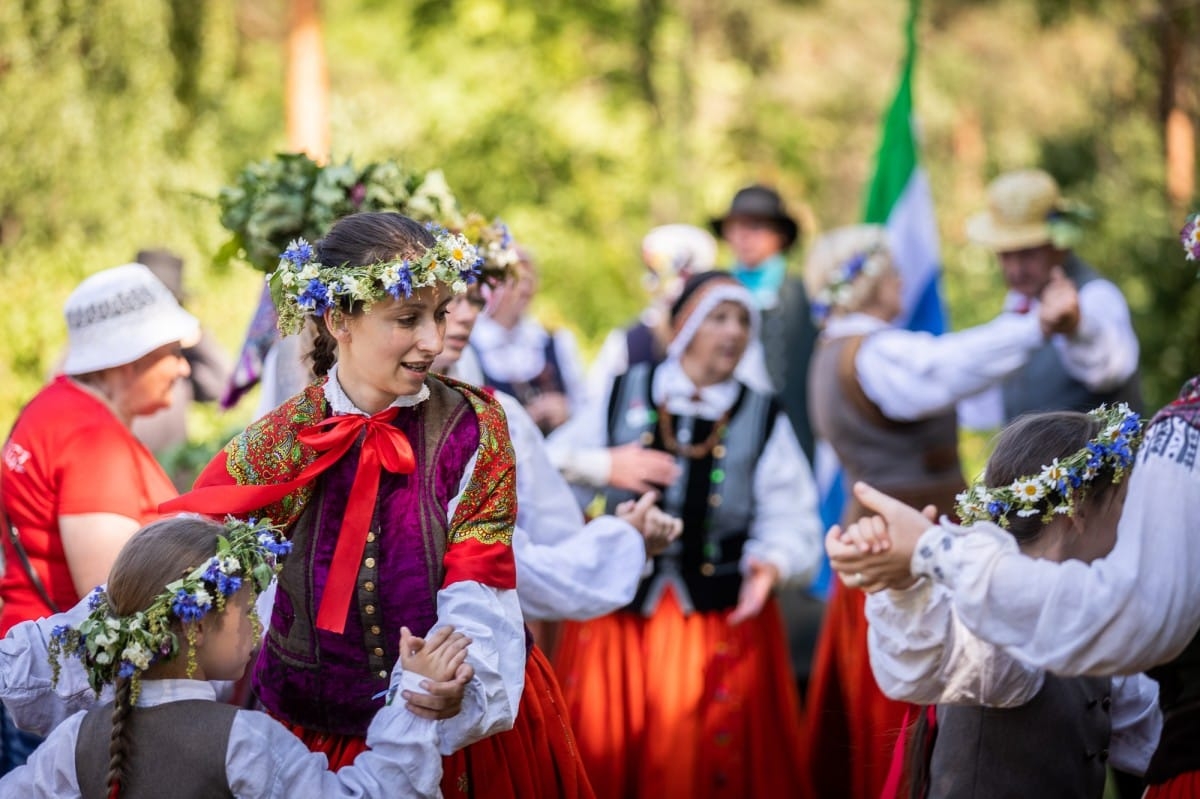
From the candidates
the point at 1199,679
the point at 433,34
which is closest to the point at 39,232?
the point at 433,34

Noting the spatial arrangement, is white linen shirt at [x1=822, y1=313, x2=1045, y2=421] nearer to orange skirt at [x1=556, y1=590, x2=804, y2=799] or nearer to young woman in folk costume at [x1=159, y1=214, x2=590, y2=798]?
orange skirt at [x1=556, y1=590, x2=804, y2=799]

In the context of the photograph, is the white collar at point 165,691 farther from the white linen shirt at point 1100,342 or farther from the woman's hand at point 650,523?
the white linen shirt at point 1100,342

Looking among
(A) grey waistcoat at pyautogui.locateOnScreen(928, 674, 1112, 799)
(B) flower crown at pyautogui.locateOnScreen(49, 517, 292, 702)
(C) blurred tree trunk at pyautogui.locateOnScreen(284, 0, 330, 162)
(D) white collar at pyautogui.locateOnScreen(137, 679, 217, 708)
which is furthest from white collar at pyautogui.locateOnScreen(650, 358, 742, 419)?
(C) blurred tree trunk at pyautogui.locateOnScreen(284, 0, 330, 162)

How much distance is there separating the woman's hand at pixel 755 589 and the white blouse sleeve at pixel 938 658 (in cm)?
197

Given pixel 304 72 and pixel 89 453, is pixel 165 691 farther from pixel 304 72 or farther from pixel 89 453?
pixel 304 72

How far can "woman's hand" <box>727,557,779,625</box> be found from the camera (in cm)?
485

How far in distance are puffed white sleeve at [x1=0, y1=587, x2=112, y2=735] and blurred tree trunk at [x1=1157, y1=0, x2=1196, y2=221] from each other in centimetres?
887

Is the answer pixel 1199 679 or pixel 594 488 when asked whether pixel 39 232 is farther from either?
pixel 1199 679

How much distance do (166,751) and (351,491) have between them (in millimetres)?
645

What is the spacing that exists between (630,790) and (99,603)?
249 centimetres

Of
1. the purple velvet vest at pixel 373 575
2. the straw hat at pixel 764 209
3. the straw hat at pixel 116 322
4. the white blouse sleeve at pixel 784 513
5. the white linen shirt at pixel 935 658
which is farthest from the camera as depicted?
the straw hat at pixel 764 209

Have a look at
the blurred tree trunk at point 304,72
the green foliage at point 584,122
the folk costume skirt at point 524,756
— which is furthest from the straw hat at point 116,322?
the blurred tree trunk at point 304,72

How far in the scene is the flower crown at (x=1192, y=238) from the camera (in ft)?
9.11

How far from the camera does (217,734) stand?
2.63 metres
